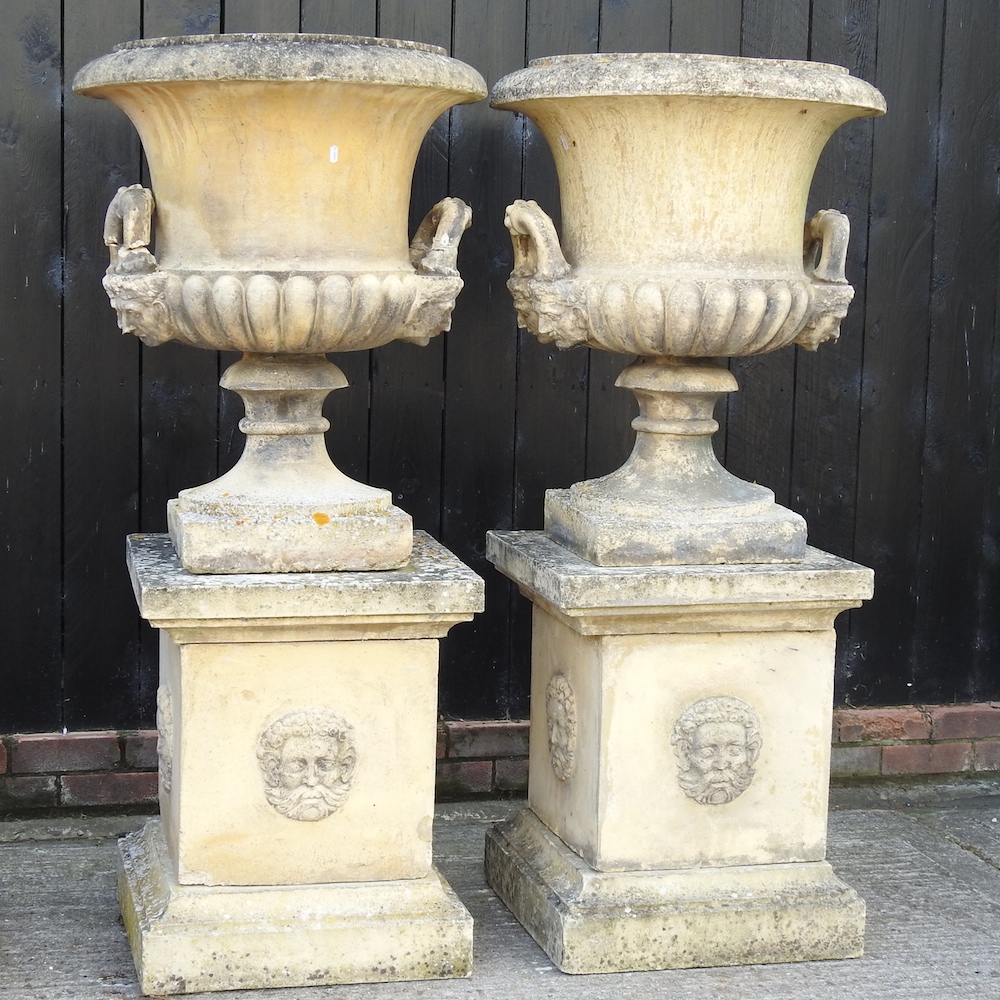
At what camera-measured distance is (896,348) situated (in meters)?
3.92

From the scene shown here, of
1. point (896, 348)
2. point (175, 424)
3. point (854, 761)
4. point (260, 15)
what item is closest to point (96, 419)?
point (175, 424)

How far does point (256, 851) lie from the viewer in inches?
112

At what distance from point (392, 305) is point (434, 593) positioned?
524 millimetres

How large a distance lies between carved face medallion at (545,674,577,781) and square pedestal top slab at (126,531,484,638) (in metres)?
0.35

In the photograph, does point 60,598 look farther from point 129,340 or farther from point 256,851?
point 256,851

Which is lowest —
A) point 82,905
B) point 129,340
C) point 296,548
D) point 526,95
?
point 82,905

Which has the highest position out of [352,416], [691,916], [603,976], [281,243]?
[281,243]

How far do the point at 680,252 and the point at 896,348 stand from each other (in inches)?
48.6

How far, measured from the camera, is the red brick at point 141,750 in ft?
12.0

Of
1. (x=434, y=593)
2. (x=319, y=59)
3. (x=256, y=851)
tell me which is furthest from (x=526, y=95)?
(x=256, y=851)

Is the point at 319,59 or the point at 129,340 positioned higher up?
the point at 319,59

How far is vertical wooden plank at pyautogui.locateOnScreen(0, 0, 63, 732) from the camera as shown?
3.43 metres

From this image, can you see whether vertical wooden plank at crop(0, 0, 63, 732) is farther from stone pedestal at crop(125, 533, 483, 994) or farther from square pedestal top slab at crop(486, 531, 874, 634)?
square pedestal top slab at crop(486, 531, 874, 634)

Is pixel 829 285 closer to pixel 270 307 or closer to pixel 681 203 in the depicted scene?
pixel 681 203
